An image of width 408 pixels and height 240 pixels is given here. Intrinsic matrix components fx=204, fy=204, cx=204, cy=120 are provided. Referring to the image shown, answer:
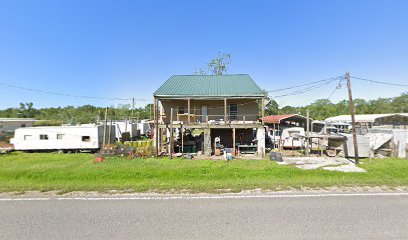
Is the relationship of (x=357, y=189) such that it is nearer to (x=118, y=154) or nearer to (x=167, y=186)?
(x=167, y=186)

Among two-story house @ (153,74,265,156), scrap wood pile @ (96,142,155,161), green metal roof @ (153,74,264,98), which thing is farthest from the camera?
green metal roof @ (153,74,264,98)

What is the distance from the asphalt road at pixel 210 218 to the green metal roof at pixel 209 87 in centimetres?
1518

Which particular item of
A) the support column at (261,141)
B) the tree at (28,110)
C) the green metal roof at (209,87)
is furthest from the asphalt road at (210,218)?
the tree at (28,110)

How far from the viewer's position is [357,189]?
770 cm

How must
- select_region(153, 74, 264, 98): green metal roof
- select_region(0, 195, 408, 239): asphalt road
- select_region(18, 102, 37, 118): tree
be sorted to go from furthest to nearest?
select_region(18, 102, 37, 118): tree → select_region(153, 74, 264, 98): green metal roof → select_region(0, 195, 408, 239): asphalt road

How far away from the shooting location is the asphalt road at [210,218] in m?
4.65

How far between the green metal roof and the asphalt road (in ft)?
49.8

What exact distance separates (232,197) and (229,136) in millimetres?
16203

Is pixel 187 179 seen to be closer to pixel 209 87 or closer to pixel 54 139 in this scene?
pixel 209 87

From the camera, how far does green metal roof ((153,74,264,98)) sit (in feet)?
69.5

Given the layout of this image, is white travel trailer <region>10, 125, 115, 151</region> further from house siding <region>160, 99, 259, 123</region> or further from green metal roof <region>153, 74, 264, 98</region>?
green metal roof <region>153, 74, 264, 98</region>

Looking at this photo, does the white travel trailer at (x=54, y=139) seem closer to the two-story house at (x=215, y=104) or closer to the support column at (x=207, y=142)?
the two-story house at (x=215, y=104)

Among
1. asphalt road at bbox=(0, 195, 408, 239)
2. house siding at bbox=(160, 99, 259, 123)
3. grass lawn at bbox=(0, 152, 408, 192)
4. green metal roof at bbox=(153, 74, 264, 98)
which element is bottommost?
asphalt road at bbox=(0, 195, 408, 239)

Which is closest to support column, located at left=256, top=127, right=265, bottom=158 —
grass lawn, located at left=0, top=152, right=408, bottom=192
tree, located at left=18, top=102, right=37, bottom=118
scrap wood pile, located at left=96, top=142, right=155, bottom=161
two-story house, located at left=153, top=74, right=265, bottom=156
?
two-story house, located at left=153, top=74, right=265, bottom=156
